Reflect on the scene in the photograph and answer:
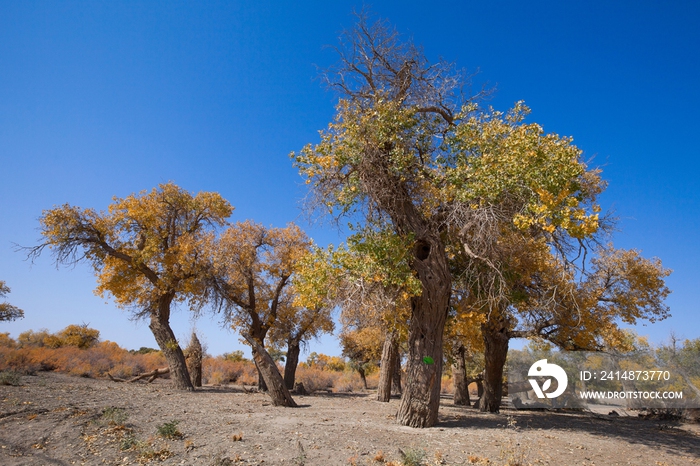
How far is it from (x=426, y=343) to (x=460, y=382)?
1091cm

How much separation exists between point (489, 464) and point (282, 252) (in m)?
13.5

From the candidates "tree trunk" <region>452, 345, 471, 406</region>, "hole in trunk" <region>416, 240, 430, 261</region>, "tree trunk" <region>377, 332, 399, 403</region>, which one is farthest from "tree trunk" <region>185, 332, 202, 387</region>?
"hole in trunk" <region>416, 240, 430, 261</region>

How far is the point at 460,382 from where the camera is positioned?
18531mm

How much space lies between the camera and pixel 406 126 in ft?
30.6

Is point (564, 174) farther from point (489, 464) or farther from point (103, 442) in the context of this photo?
point (103, 442)

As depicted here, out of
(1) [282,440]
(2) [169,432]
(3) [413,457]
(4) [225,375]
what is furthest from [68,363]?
(3) [413,457]

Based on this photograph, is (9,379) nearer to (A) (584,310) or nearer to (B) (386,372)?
(B) (386,372)

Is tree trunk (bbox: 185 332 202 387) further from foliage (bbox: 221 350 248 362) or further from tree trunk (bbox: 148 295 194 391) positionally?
foliage (bbox: 221 350 248 362)

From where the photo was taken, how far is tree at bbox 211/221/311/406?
17.0 m

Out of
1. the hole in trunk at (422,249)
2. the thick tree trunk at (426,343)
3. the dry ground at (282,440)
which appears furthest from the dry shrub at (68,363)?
the hole in trunk at (422,249)

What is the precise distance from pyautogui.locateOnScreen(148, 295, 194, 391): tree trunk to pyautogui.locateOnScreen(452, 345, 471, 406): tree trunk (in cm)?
1130

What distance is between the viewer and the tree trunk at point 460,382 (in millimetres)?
18147

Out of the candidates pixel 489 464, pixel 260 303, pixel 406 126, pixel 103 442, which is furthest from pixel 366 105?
pixel 260 303

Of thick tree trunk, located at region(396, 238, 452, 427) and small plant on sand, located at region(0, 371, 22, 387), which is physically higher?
thick tree trunk, located at region(396, 238, 452, 427)
